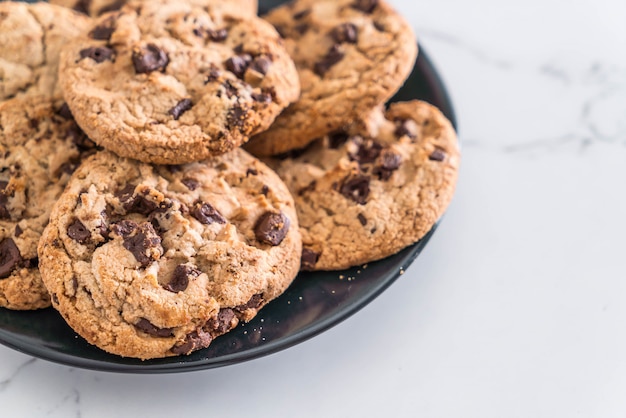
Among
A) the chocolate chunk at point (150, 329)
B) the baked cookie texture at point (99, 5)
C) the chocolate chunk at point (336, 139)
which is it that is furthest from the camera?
the baked cookie texture at point (99, 5)

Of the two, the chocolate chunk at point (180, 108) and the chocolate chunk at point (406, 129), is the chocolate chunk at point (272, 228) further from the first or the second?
the chocolate chunk at point (406, 129)

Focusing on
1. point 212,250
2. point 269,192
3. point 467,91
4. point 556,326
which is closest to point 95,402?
point 212,250

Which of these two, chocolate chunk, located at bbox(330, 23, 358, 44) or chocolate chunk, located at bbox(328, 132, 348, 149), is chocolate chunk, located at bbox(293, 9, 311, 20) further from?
chocolate chunk, located at bbox(328, 132, 348, 149)

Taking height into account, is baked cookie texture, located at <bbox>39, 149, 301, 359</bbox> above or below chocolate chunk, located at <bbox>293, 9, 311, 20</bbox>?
below

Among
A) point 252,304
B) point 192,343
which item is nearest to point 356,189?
point 252,304

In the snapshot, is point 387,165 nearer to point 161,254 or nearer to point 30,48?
point 161,254

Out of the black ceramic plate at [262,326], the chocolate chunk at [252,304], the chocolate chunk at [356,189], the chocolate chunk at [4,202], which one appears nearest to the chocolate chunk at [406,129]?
the chocolate chunk at [356,189]

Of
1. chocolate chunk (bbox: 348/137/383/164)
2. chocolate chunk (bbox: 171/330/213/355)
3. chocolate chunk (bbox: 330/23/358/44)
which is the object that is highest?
chocolate chunk (bbox: 330/23/358/44)

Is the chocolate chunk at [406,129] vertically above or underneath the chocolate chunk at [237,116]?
underneath

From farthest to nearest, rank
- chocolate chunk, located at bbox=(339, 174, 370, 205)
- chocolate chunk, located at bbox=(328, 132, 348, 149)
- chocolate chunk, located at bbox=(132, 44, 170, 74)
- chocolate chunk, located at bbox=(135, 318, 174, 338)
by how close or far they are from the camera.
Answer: chocolate chunk, located at bbox=(328, 132, 348, 149)
chocolate chunk, located at bbox=(339, 174, 370, 205)
chocolate chunk, located at bbox=(132, 44, 170, 74)
chocolate chunk, located at bbox=(135, 318, 174, 338)

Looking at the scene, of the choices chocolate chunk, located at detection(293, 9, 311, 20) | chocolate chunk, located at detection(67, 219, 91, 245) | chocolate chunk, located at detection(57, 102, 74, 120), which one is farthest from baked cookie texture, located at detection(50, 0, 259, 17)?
chocolate chunk, located at detection(67, 219, 91, 245)
